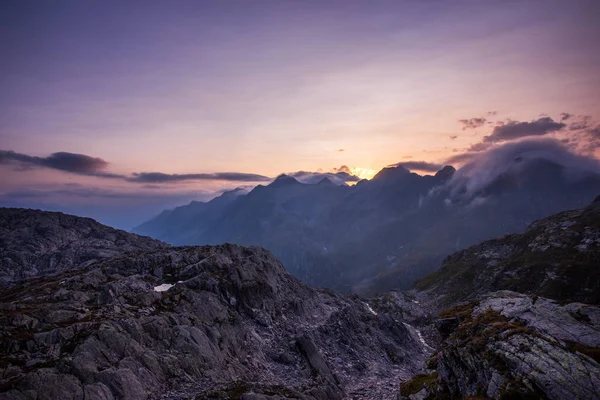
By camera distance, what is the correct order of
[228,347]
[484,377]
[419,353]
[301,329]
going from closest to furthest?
1. [484,377]
2. [228,347]
3. [301,329]
4. [419,353]

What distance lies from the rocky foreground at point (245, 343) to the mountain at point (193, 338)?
337 mm

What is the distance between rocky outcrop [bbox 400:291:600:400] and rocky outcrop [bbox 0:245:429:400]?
120 ft

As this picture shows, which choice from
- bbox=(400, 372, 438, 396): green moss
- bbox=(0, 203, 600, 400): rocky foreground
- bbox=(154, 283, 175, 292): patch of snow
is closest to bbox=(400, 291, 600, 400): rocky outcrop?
bbox=(400, 372, 438, 396): green moss

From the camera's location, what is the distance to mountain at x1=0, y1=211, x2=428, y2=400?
2657 inches

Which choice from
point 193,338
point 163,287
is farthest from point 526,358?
point 163,287

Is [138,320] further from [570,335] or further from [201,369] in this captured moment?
[570,335]

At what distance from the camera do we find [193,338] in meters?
89.7

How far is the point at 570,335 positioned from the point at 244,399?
63.0 m

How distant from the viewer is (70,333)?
74.9 m

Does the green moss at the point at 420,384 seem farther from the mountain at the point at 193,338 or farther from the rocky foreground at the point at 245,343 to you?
the mountain at the point at 193,338

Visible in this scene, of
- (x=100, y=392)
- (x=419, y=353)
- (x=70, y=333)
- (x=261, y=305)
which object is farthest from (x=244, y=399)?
(x=419, y=353)

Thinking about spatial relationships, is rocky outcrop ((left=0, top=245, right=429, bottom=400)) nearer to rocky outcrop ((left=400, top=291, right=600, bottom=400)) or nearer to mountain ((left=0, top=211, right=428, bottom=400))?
mountain ((left=0, top=211, right=428, bottom=400))

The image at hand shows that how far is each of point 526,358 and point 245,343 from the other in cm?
7657

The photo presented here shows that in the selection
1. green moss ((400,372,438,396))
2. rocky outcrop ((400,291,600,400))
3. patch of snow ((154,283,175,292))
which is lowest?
green moss ((400,372,438,396))
